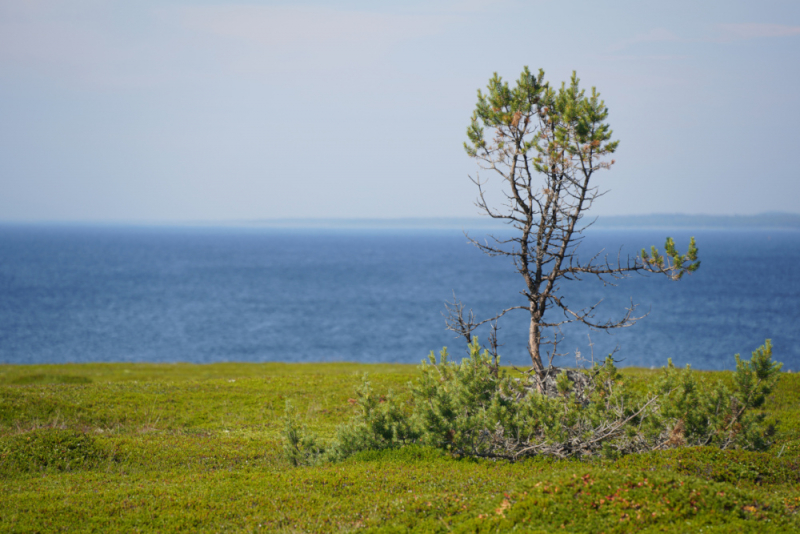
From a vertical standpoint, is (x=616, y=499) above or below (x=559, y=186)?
below

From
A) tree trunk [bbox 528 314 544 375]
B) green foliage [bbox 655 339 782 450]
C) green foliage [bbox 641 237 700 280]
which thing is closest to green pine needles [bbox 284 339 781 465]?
green foliage [bbox 655 339 782 450]

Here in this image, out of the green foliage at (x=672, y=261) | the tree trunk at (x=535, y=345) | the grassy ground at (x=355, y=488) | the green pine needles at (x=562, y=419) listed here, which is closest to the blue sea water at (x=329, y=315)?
the tree trunk at (x=535, y=345)

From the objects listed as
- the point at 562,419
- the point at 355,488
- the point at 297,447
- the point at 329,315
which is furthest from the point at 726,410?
the point at 329,315

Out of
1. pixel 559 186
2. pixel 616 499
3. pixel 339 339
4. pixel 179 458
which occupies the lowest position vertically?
pixel 339 339

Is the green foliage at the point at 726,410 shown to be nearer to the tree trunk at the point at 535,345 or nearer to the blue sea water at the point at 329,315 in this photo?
the tree trunk at the point at 535,345

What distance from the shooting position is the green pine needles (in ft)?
38.7

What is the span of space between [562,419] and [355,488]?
5.15 meters

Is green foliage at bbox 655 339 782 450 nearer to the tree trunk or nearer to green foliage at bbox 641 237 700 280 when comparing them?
green foliage at bbox 641 237 700 280

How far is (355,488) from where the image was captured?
33.7ft

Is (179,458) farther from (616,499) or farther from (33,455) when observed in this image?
(616,499)

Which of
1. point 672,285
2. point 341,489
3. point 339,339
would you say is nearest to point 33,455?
point 341,489

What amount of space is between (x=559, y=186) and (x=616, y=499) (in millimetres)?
8673

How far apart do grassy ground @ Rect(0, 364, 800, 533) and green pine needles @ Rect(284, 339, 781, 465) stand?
52 centimetres

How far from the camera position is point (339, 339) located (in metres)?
80.5
